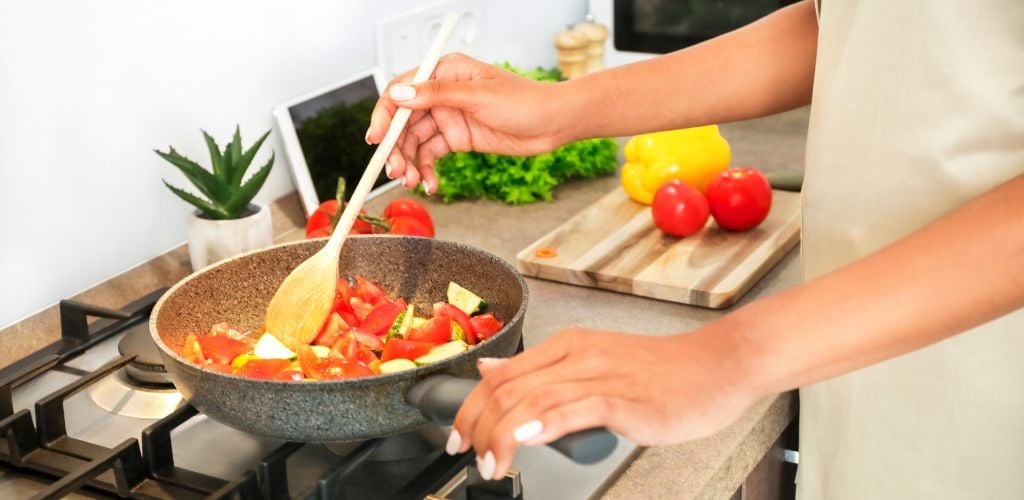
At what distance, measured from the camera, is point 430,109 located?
1.13 meters

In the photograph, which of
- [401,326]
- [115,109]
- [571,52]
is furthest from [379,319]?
[571,52]

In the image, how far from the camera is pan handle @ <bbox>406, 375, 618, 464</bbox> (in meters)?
0.63

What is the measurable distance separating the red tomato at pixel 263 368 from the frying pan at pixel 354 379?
65mm

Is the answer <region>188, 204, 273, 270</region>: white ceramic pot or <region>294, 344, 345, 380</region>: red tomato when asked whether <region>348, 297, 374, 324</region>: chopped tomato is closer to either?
<region>294, 344, 345, 380</region>: red tomato

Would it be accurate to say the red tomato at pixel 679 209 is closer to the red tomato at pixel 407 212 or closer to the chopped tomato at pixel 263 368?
the red tomato at pixel 407 212

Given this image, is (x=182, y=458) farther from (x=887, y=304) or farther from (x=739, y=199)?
(x=739, y=199)

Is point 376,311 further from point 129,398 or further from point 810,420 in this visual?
point 810,420

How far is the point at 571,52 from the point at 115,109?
3.04 ft

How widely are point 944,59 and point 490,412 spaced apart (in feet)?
1.62

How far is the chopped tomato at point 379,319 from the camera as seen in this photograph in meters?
1.04

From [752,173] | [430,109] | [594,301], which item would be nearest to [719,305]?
[594,301]

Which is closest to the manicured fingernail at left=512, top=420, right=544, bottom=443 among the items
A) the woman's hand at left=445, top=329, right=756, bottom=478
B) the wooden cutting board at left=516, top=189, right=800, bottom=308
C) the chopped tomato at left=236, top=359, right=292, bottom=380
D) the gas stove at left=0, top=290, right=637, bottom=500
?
the woman's hand at left=445, top=329, right=756, bottom=478

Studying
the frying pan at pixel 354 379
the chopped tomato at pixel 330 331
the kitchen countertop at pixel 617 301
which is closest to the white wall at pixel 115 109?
the kitchen countertop at pixel 617 301

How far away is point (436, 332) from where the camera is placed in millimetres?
1012
